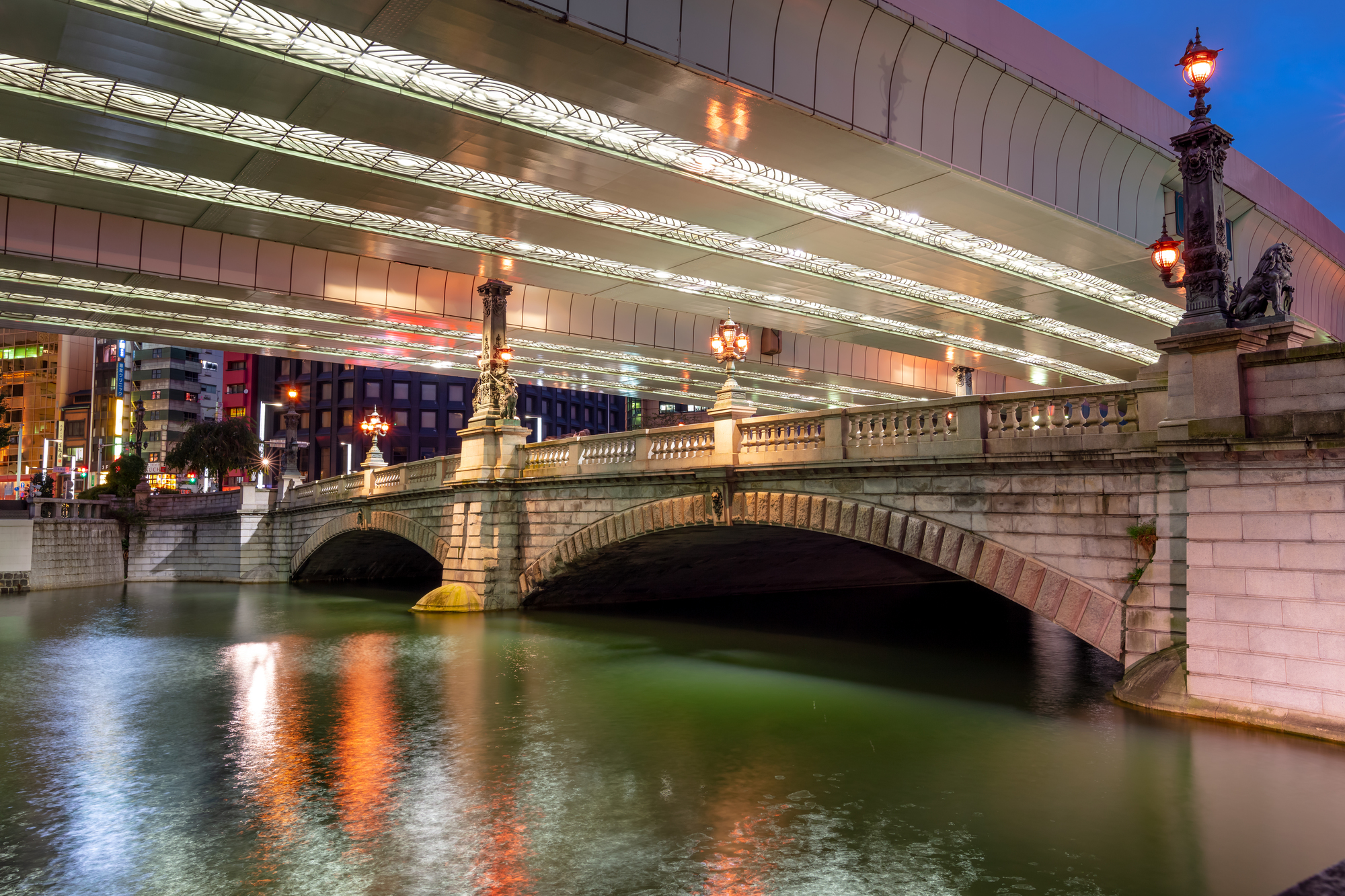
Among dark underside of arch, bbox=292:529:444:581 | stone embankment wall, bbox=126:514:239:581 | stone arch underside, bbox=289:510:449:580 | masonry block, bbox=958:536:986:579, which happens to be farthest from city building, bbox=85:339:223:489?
masonry block, bbox=958:536:986:579

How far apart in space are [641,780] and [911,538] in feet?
24.6

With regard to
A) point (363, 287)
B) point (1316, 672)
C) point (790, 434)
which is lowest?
point (1316, 672)

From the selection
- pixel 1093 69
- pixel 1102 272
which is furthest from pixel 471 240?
pixel 1102 272

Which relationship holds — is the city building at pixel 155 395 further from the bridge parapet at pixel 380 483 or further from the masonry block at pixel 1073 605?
the masonry block at pixel 1073 605

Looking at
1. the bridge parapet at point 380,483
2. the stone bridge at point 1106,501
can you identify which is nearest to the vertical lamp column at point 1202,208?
the stone bridge at point 1106,501

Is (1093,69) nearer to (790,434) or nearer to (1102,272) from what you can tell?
(1102,272)

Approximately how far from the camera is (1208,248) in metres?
11.9

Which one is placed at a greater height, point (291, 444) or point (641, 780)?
point (291, 444)

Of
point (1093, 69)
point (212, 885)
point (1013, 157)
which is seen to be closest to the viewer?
point (212, 885)

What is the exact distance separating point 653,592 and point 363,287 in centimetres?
1324

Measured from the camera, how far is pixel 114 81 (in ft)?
47.1

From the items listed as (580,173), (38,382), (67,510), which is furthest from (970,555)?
(38,382)

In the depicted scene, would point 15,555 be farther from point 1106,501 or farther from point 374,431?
point 1106,501

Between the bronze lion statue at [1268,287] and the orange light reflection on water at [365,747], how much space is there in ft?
38.9
